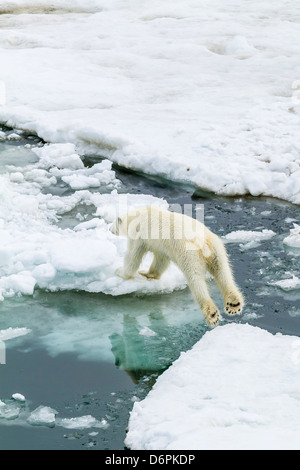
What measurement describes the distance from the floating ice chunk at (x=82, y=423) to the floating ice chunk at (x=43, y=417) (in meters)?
0.06

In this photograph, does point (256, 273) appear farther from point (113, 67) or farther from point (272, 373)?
point (113, 67)

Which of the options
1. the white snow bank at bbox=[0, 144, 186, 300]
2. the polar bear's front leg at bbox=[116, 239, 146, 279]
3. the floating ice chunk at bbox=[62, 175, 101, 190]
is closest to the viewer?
the polar bear's front leg at bbox=[116, 239, 146, 279]

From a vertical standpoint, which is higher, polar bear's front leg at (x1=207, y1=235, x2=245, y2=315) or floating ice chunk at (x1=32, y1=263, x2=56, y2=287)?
polar bear's front leg at (x1=207, y1=235, x2=245, y2=315)

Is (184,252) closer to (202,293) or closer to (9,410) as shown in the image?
(202,293)

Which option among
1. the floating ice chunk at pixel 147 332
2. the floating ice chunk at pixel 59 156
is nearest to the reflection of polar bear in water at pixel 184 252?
the floating ice chunk at pixel 147 332

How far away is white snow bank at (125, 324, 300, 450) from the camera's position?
159 inches

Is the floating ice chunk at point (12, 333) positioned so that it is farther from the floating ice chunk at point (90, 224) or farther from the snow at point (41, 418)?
the floating ice chunk at point (90, 224)

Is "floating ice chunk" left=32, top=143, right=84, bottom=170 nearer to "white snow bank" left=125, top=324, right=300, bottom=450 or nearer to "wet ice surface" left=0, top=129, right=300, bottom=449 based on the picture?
"wet ice surface" left=0, top=129, right=300, bottom=449

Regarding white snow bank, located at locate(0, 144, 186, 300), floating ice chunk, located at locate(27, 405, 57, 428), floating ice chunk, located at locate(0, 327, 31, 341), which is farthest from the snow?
white snow bank, located at locate(0, 144, 186, 300)

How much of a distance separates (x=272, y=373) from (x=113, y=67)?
9.29 metres

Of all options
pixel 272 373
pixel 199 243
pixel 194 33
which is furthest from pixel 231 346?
pixel 194 33

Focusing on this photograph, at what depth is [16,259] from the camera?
6426mm

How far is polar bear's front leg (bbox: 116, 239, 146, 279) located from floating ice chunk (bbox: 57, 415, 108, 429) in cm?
178

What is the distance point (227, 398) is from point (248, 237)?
9.37 feet
